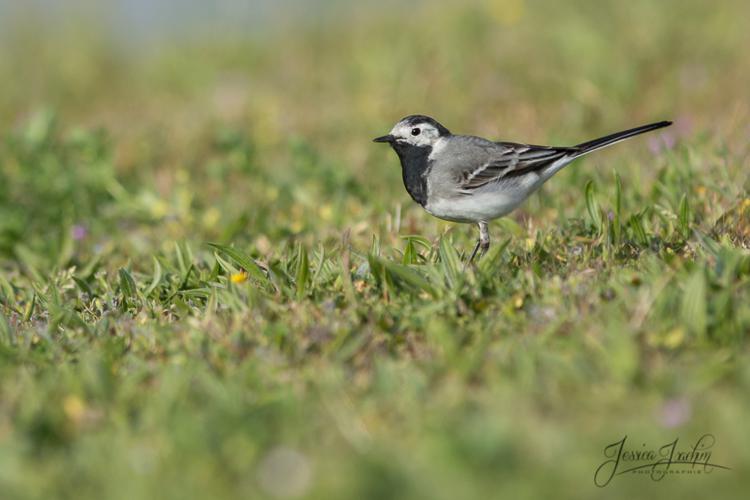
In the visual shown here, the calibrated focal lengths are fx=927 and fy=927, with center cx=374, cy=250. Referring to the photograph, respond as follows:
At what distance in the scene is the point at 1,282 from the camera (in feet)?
19.9

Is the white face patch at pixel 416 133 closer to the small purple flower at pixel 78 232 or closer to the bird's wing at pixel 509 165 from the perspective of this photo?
the bird's wing at pixel 509 165

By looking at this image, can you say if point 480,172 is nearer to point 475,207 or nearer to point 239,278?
point 475,207

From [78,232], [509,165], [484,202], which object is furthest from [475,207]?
[78,232]

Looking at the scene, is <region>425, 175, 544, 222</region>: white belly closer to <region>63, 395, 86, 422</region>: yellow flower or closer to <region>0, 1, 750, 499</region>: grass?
<region>0, 1, 750, 499</region>: grass

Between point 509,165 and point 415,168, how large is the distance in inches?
25.1

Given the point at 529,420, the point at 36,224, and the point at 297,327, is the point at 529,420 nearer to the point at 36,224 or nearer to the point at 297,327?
the point at 297,327

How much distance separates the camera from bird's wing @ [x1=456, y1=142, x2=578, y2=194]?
19.4 ft

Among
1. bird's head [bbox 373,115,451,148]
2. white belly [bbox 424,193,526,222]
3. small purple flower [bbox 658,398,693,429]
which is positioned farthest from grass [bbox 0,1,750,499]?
bird's head [bbox 373,115,451,148]

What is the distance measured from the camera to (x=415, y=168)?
20.4 feet

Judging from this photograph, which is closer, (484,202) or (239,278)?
(239,278)
